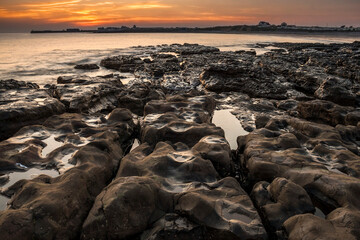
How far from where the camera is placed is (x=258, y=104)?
877cm

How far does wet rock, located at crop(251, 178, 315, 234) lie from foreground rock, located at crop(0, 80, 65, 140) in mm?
6024

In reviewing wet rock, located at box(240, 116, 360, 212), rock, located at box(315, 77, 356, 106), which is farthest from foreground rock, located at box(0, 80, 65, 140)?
rock, located at box(315, 77, 356, 106)

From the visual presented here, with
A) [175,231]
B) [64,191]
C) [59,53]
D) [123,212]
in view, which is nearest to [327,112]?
[175,231]

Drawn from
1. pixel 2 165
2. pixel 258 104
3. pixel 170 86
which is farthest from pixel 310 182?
pixel 170 86

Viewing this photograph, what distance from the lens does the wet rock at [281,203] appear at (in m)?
2.98

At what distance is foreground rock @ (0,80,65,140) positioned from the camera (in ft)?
20.0

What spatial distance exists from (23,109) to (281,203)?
257 inches

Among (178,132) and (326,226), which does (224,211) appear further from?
(178,132)

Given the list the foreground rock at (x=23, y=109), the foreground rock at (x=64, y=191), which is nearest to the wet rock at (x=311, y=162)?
the foreground rock at (x=64, y=191)

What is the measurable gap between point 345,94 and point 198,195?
8.70 m

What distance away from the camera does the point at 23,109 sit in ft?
21.1

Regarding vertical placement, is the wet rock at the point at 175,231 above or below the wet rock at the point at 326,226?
below

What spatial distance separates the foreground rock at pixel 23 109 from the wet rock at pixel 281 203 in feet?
19.8

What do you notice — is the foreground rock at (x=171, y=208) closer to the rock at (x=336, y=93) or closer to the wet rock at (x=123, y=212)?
the wet rock at (x=123, y=212)
